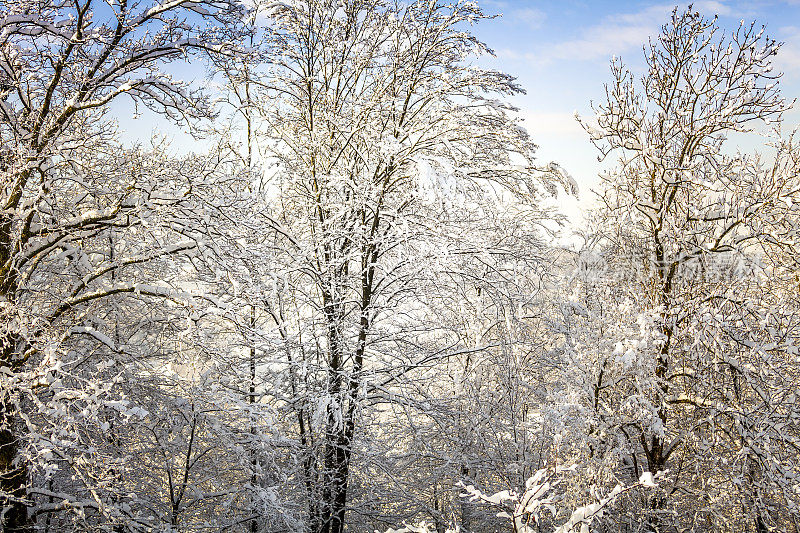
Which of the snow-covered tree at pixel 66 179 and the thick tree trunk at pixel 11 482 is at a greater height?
the snow-covered tree at pixel 66 179

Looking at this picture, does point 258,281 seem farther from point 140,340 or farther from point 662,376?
point 662,376

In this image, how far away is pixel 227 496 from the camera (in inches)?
297

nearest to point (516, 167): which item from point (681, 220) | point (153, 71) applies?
point (681, 220)

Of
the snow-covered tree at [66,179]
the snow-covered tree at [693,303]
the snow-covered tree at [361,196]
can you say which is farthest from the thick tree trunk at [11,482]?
the snow-covered tree at [693,303]

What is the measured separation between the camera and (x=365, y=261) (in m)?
7.42

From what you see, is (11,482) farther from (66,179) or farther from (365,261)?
(365,261)

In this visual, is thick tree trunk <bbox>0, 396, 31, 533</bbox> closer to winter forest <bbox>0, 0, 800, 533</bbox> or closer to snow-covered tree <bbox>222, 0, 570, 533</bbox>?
winter forest <bbox>0, 0, 800, 533</bbox>

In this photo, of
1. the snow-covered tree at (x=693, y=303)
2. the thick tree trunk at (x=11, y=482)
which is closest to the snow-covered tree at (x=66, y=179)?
the thick tree trunk at (x=11, y=482)

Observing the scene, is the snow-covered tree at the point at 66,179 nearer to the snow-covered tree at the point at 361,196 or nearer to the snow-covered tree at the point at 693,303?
the snow-covered tree at the point at 361,196

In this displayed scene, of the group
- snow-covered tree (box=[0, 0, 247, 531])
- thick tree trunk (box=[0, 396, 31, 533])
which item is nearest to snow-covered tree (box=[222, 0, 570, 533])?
snow-covered tree (box=[0, 0, 247, 531])

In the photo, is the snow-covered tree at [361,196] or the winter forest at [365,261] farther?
the snow-covered tree at [361,196]

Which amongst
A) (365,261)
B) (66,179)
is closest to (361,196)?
(365,261)

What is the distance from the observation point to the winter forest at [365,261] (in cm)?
503

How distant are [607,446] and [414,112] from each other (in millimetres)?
5768
